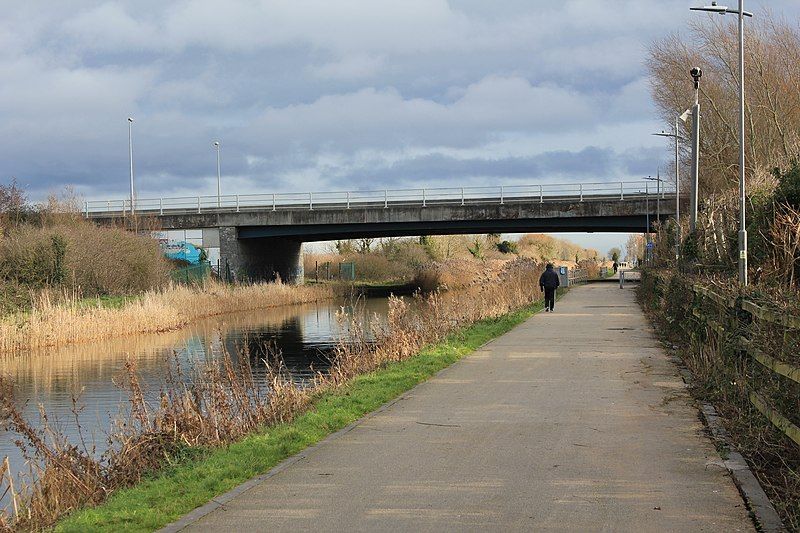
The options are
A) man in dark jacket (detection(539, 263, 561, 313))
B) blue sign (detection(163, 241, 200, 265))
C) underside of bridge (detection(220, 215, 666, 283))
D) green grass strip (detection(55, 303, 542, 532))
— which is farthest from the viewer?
blue sign (detection(163, 241, 200, 265))

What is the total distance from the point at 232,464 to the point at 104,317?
24.5m

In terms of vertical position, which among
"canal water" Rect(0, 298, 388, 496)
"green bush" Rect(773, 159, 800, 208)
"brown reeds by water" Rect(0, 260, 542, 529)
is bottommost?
"canal water" Rect(0, 298, 388, 496)

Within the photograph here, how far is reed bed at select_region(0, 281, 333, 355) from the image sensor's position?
28.7 meters

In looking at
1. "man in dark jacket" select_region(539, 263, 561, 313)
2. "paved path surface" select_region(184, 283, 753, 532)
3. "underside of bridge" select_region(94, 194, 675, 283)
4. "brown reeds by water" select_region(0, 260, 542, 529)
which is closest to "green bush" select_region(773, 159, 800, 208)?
"paved path surface" select_region(184, 283, 753, 532)

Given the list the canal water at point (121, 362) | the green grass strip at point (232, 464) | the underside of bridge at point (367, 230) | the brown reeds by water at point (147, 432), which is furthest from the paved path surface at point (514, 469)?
the underside of bridge at point (367, 230)

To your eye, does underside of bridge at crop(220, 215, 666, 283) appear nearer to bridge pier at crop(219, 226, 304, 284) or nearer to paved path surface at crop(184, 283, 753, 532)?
bridge pier at crop(219, 226, 304, 284)

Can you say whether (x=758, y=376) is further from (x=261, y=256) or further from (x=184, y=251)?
(x=184, y=251)

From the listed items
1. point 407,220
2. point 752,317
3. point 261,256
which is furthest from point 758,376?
point 261,256

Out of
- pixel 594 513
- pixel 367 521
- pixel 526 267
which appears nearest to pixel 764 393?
pixel 594 513

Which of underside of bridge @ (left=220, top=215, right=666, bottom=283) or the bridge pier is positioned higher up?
underside of bridge @ (left=220, top=215, right=666, bottom=283)

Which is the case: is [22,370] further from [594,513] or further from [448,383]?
[594,513]

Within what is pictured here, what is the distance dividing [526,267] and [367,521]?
132 feet

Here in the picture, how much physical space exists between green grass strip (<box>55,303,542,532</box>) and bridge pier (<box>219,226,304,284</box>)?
1710 inches

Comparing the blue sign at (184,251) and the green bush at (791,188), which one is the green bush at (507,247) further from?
the green bush at (791,188)
